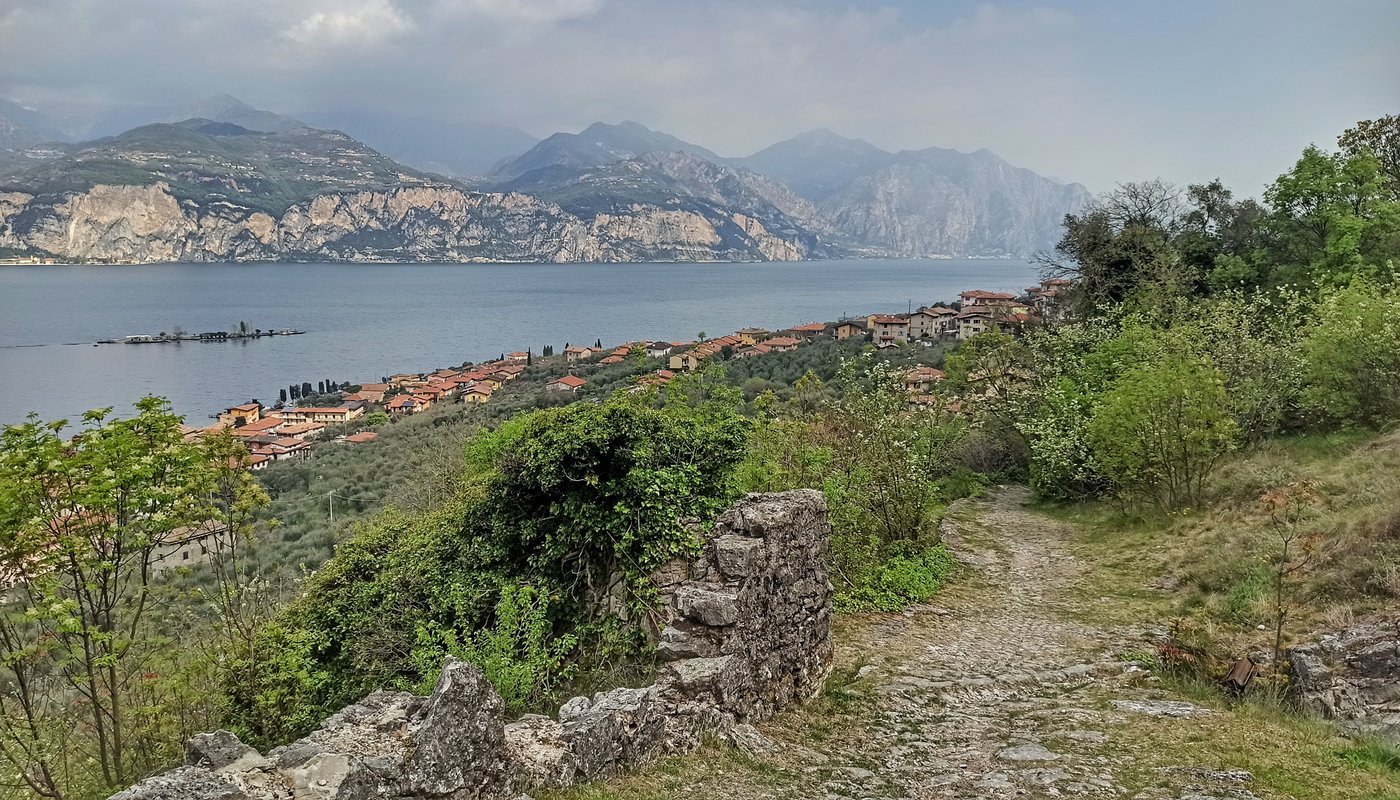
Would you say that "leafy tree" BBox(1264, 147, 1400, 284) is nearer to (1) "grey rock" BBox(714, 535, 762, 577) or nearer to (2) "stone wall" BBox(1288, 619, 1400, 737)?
(2) "stone wall" BBox(1288, 619, 1400, 737)

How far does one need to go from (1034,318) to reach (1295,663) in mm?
31821

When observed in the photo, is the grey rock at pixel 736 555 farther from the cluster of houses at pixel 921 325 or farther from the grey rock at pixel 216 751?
the cluster of houses at pixel 921 325

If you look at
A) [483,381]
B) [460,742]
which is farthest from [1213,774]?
[483,381]

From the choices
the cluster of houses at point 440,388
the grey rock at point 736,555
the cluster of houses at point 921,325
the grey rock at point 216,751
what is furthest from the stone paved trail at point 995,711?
the cluster of houses at point 921,325

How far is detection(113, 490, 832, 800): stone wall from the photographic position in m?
5.46

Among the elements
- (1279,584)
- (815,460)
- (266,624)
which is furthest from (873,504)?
(266,624)

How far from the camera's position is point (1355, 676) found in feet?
28.7

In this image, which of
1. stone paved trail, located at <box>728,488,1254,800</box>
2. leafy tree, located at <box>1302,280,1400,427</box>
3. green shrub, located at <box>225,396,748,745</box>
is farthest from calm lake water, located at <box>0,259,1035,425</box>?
leafy tree, located at <box>1302,280,1400,427</box>

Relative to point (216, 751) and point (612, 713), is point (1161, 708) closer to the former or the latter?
point (612, 713)

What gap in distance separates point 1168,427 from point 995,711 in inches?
499

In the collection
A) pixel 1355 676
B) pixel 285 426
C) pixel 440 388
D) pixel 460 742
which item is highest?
pixel 460 742

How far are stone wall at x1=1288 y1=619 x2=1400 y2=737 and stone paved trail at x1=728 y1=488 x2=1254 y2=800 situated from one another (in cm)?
124

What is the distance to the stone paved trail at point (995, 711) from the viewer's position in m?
7.47

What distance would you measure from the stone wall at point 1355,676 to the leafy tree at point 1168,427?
10.5 meters
